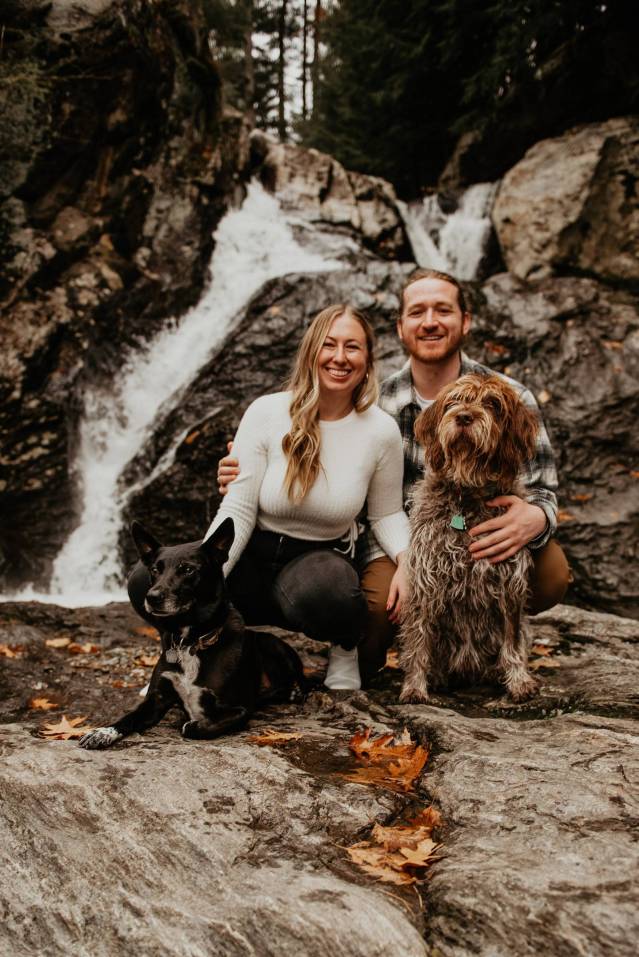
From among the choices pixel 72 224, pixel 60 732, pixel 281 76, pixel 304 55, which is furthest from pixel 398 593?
pixel 304 55

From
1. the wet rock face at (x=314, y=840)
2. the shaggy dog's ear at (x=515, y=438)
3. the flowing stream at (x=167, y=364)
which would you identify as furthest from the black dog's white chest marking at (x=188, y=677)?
the flowing stream at (x=167, y=364)

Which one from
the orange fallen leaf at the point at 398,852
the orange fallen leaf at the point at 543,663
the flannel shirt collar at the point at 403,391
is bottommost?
the orange fallen leaf at the point at 543,663

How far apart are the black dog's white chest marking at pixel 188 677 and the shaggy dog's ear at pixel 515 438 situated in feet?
5.46

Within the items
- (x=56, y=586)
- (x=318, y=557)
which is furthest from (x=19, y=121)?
(x=318, y=557)

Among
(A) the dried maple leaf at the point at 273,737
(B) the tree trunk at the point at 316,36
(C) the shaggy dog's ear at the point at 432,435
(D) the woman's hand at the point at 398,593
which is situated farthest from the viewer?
(B) the tree trunk at the point at 316,36

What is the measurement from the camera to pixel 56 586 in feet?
24.4

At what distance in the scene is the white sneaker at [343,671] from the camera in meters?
3.68

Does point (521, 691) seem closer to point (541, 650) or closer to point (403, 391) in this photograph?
point (541, 650)

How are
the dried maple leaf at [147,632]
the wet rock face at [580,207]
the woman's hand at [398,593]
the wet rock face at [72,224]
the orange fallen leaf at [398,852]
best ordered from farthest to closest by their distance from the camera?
the wet rock face at [580,207], the wet rock face at [72,224], the dried maple leaf at [147,632], the woman's hand at [398,593], the orange fallen leaf at [398,852]

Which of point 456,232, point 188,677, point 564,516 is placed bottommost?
point 188,677

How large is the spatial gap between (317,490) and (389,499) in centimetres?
48

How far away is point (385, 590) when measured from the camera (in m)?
3.73

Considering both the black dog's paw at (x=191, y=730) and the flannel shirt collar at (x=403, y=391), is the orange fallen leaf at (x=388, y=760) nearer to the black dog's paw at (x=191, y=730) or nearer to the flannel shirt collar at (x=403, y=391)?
the black dog's paw at (x=191, y=730)

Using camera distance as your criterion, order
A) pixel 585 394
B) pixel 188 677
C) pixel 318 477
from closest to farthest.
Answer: pixel 188 677 < pixel 318 477 < pixel 585 394
